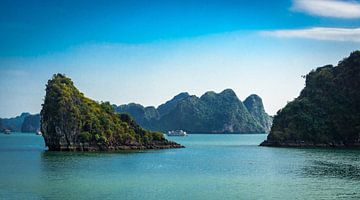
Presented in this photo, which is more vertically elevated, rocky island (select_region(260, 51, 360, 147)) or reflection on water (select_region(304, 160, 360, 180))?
rocky island (select_region(260, 51, 360, 147))

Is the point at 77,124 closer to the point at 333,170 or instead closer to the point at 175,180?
the point at 175,180

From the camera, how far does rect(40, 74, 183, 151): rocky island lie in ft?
295

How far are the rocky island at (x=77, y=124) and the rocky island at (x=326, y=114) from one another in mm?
35647

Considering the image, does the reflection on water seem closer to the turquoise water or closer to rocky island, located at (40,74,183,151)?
the turquoise water

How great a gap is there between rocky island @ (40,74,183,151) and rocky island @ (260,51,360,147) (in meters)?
35.6

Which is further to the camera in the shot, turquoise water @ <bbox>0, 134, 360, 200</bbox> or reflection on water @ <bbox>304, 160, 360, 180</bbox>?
reflection on water @ <bbox>304, 160, 360, 180</bbox>

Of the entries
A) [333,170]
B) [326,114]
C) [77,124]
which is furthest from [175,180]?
[326,114]

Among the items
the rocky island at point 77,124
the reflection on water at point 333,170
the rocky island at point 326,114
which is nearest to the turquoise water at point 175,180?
the reflection on water at point 333,170

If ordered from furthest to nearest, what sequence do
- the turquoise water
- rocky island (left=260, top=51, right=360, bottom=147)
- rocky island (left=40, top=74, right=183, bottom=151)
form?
rocky island (left=260, top=51, right=360, bottom=147) < rocky island (left=40, top=74, right=183, bottom=151) < the turquoise water

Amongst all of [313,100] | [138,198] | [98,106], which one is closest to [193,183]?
[138,198]

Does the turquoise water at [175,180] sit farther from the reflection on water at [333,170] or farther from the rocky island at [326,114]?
the rocky island at [326,114]

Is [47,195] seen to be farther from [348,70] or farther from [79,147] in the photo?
[348,70]

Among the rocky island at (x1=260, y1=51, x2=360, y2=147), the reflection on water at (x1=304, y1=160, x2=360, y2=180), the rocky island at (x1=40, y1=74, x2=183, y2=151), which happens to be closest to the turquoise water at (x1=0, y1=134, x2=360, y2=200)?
the reflection on water at (x1=304, y1=160, x2=360, y2=180)

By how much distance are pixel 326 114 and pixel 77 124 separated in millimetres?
57785
